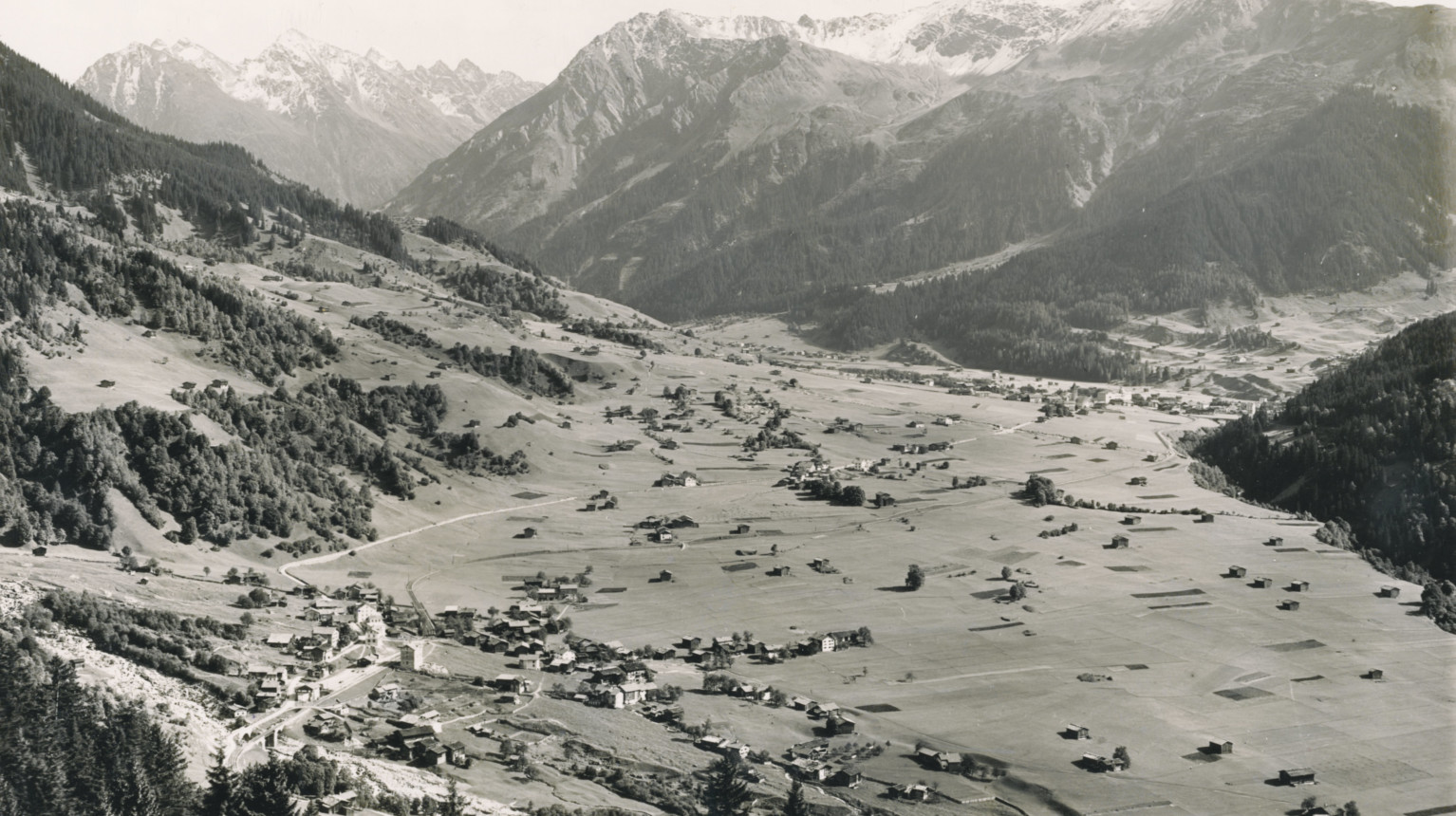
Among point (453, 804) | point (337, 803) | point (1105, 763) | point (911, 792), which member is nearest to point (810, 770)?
point (911, 792)

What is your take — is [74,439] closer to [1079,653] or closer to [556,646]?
[556,646]

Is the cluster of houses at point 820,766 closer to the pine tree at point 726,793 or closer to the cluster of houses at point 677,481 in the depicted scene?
the pine tree at point 726,793

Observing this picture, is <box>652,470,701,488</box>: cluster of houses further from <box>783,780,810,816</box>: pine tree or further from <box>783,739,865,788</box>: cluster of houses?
<box>783,780,810,816</box>: pine tree

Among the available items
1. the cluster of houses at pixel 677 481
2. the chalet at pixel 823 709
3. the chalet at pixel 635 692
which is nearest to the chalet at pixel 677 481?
the cluster of houses at pixel 677 481

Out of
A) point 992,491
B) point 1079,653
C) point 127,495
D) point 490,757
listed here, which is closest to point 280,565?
point 127,495

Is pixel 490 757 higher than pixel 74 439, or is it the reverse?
pixel 74 439

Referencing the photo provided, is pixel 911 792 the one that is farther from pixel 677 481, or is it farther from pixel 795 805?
pixel 677 481
